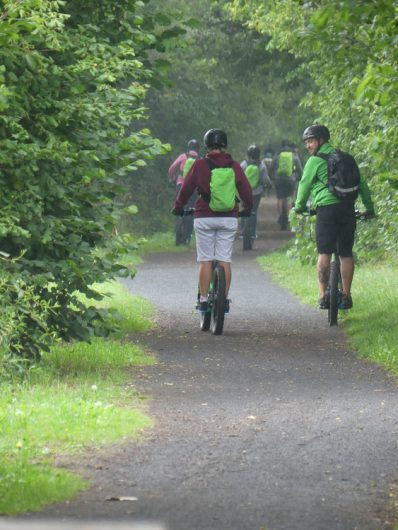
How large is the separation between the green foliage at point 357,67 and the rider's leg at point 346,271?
0.64m

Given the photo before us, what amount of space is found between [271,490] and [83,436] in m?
1.59

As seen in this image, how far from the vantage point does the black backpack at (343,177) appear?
14.7 metres

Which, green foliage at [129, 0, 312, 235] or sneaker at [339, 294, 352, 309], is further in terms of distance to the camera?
green foliage at [129, 0, 312, 235]

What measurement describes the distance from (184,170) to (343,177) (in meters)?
12.9

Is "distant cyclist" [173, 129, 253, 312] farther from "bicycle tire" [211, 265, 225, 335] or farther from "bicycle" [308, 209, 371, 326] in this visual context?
"bicycle" [308, 209, 371, 326]

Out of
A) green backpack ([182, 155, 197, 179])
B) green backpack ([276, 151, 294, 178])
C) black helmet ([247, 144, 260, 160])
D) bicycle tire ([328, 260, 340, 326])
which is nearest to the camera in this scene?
bicycle tire ([328, 260, 340, 326])

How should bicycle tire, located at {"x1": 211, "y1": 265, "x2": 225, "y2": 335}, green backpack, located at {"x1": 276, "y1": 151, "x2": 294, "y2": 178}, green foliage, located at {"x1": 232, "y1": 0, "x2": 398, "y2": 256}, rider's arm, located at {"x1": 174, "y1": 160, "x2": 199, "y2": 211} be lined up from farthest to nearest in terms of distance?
green backpack, located at {"x1": 276, "y1": 151, "x2": 294, "y2": 178} < rider's arm, located at {"x1": 174, "y1": 160, "x2": 199, "y2": 211} < bicycle tire, located at {"x1": 211, "y1": 265, "x2": 225, "y2": 335} < green foliage, located at {"x1": 232, "y1": 0, "x2": 398, "y2": 256}

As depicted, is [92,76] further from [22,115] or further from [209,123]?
[209,123]

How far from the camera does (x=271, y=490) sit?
7.06 meters

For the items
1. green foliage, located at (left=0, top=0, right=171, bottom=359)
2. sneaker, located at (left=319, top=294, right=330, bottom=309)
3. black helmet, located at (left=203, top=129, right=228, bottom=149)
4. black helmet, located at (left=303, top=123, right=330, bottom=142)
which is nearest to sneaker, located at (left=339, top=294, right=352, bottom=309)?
sneaker, located at (left=319, top=294, right=330, bottom=309)

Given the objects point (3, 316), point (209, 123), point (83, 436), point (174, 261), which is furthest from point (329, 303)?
point (209, 123)

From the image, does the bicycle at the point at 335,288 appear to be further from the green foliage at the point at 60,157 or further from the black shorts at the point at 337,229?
the green foliage at the point at 60,157

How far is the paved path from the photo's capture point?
21.7 feet

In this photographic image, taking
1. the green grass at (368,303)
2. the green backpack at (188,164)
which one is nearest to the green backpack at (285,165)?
the green backpack at (188,164)
